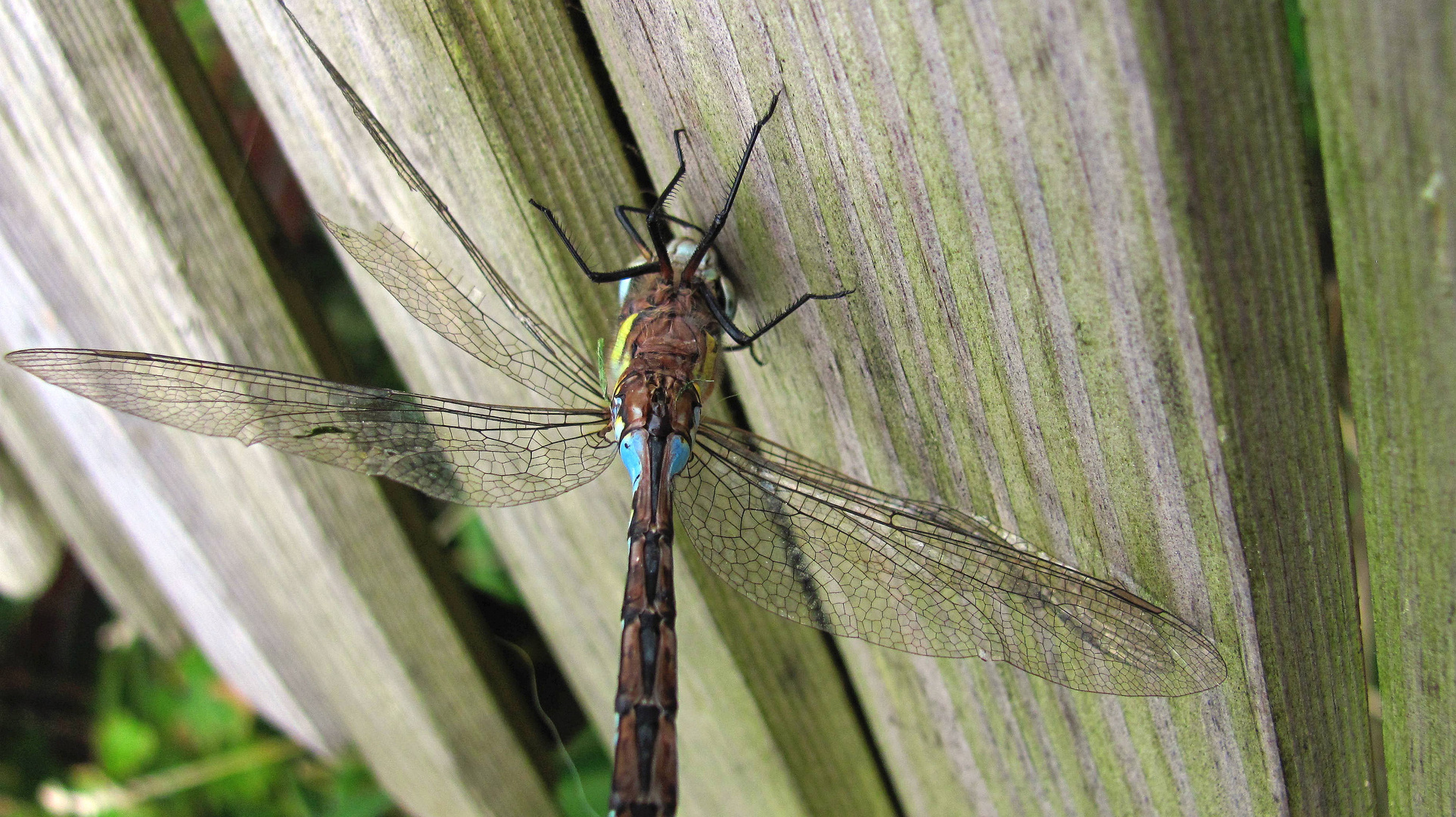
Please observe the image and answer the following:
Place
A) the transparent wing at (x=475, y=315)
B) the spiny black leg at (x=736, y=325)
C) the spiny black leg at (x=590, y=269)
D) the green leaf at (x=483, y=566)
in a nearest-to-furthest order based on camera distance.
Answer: the spiny black leg at (x=736, y=325)
the spiny black leg at (x=590, y=269)
the transparent wing at (x=475, y=315)
the green leaf at (x=483, y=566)

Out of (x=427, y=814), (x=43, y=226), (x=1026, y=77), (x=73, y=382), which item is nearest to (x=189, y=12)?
(x=43, y=226)

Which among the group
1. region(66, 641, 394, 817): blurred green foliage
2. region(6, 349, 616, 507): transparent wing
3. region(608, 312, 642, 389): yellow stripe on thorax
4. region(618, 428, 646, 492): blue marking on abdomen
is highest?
region(608, 312, 642, 389): yellow stripe on thorax

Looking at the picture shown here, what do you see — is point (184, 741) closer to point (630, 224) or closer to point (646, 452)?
point (646, 452)

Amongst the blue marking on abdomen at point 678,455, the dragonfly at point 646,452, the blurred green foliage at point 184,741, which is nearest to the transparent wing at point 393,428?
the dragonfly at point 646,452

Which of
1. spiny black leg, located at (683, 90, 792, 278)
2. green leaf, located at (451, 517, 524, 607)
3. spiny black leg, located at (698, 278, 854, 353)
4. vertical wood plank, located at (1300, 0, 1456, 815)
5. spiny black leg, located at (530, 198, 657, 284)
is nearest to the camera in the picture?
vertical wood plank, located at (1300, 0, 1456, 815)

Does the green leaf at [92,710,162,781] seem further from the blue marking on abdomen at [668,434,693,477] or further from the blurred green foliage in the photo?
the blue marking on abdomen at [668,434,693,477]

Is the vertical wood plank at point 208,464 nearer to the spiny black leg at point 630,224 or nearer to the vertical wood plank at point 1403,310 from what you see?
the spiny black leg at point 630,224

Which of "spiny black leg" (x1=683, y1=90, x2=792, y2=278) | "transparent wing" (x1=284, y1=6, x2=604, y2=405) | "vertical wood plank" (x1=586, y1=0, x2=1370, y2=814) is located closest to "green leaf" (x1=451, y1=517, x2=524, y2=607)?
"transparent wing" (x1=284, y1=6, x2=604, y2=405)

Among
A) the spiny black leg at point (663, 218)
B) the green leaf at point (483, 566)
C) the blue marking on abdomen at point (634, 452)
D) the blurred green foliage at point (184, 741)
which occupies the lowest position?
the blurred green foliage at point (184, 741)
